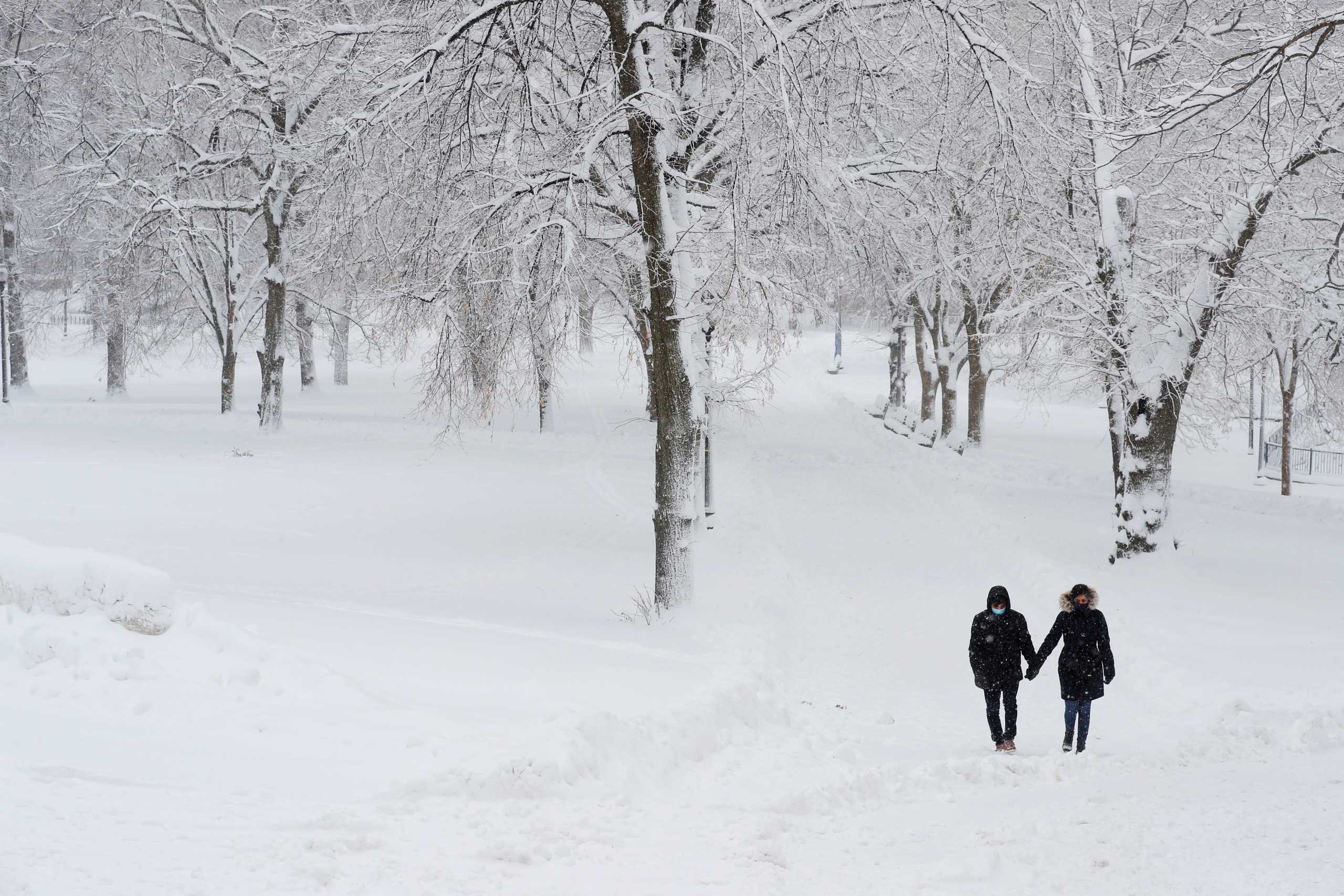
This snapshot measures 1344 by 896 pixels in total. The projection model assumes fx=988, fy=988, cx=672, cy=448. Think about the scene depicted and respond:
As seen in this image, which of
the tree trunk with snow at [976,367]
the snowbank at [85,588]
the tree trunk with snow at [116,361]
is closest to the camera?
the snowbank at [85,588]

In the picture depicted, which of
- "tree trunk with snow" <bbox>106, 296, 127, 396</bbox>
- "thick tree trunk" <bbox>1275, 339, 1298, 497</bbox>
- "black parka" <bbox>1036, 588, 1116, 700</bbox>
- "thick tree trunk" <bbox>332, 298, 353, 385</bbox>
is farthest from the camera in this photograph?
"tree trunk with snow" <bbox>106, 296, 127, 396</bbox>

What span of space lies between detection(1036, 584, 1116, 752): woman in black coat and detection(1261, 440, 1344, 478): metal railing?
26953 mm

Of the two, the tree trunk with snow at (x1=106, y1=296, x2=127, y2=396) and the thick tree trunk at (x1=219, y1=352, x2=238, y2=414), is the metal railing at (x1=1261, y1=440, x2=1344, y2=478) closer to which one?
the thick tree trunk at (x1=219, y1=352, x2=238, y2=414)

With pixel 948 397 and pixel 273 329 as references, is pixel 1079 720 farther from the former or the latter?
pixel 948 397

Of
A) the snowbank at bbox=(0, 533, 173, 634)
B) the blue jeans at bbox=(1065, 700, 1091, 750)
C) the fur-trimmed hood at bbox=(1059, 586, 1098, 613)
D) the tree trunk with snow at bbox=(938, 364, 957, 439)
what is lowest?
the blue jeans at bbox=(1065, 700, 1091, 750)

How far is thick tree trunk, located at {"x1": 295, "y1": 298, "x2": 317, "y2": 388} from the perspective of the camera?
3772 cm

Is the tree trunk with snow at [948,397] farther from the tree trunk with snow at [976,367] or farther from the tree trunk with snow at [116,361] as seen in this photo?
the tree trunk with snow at [116,361]

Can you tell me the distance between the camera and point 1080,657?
7883 millimetres

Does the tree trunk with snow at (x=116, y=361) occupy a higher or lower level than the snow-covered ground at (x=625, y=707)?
higher

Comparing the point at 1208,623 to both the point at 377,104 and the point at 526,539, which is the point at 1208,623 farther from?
the point at 377,104

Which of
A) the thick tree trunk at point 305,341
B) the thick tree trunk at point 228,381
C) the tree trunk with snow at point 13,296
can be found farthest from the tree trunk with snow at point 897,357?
the tree trunk with snow at point 13,296

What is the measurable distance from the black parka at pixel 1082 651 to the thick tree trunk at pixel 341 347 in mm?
25473

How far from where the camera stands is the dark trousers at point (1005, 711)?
796 centimetres

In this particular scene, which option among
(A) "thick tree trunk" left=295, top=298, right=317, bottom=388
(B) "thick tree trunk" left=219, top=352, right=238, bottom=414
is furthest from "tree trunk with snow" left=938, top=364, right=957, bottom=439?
(A) "thick tree trunk" left=295, top=298, right=317, bottom=388
